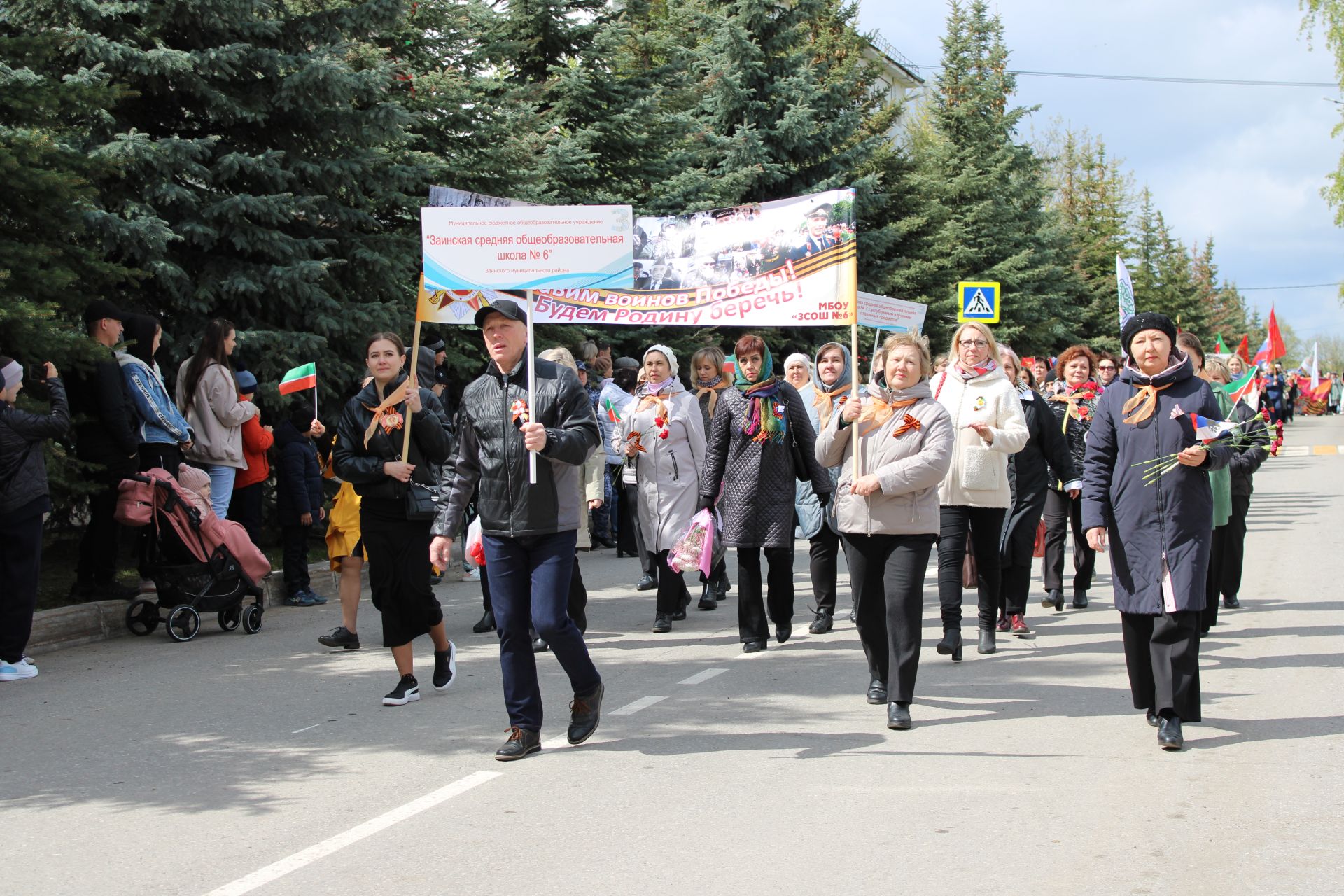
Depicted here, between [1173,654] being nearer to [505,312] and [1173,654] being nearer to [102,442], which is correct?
[505,312]

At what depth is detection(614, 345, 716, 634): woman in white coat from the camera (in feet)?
33.3

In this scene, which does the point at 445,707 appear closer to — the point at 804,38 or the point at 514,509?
the point at 514,509

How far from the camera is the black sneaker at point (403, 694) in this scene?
7.18m

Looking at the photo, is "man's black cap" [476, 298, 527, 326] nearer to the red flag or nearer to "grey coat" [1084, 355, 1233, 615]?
"grey coat" [1084, 355, 1233, 615]

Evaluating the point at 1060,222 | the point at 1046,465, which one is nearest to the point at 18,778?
the point at 1046,465

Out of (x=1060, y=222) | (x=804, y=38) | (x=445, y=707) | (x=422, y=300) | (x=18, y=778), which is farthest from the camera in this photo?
(x=1060, y=222)

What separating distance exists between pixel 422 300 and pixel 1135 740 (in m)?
4.51

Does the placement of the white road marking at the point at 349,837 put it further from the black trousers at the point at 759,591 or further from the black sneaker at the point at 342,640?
the black sneaker at the point at 342,640

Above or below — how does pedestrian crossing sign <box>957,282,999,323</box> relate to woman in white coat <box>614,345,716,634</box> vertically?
above

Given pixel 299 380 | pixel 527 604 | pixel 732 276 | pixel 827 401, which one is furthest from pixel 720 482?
pixel 299 380

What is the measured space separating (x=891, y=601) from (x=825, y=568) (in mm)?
2904

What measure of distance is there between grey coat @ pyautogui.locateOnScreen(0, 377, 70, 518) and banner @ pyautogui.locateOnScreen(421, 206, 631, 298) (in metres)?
2.94

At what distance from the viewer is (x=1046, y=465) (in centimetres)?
967

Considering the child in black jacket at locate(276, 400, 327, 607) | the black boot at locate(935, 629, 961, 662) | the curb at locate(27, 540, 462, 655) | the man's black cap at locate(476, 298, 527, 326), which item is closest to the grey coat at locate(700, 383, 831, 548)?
the black boot at locate(935, 629, 961, 662)
